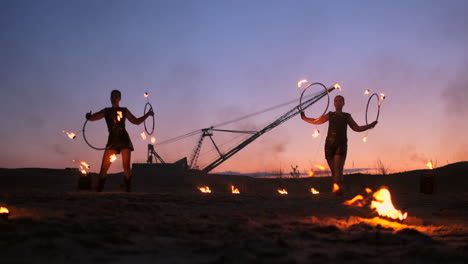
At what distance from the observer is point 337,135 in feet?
33.1

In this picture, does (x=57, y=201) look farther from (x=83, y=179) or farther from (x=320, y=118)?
(x=320, y=118)

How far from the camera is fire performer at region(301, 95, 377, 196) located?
9961 mm

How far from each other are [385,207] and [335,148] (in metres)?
3.81

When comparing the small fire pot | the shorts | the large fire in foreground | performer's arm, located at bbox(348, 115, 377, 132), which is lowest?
the large fire in foreground

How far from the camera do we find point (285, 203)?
25.5ft

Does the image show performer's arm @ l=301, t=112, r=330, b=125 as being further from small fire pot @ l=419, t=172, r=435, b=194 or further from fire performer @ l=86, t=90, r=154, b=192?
small fire pot @ l=419, t=172, r=435, b=194

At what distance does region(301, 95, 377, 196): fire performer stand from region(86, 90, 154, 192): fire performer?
169 inches

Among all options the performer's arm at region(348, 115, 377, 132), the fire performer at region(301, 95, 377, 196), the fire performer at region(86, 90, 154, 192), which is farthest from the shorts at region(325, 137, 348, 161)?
the fire performer at region(86, 90, 154, 192)

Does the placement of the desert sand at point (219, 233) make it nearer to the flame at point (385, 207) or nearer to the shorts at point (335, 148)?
the flame at point (385, 207)

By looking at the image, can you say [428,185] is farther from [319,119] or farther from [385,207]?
[385,207]

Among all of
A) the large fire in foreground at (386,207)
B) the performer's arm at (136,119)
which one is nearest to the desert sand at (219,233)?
the large fire in foreground at (386,207)

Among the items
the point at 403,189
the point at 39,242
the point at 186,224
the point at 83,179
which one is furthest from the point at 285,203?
the point at 403,189

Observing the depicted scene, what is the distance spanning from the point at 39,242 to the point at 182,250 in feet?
4.22

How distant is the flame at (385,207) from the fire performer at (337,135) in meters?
3.12
